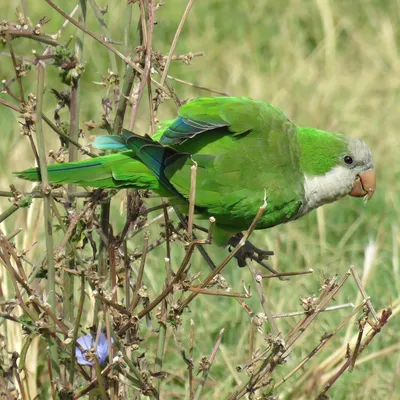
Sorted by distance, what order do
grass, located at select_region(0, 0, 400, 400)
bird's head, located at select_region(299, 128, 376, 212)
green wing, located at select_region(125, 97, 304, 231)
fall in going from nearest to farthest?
1. green wing, located at select_region(125, 97, 304, 231)
2. bird's head, located at select_region(299, 128, 376, 212)
3. grass, located at select_region(0, 0, 400, 400)

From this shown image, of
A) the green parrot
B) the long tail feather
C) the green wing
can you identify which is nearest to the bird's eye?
the green parrot

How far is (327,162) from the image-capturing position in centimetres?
254

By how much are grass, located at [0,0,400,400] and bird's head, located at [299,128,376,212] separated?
32 centimetres

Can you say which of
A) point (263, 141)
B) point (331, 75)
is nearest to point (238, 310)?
point (263, 141)

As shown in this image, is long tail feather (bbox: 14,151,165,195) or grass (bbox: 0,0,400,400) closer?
long tail feather (bbox: 14,151,165,195)

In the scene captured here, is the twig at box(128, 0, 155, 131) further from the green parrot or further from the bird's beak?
the bird's beak

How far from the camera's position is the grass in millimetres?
2900

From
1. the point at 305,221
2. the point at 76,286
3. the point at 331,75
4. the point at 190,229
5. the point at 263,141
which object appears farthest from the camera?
the point at 331,75

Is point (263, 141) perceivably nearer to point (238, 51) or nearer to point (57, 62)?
point (57, 62)

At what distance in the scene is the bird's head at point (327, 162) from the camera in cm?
254

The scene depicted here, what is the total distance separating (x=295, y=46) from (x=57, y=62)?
361 cm

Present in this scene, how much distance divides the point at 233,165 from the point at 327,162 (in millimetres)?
367

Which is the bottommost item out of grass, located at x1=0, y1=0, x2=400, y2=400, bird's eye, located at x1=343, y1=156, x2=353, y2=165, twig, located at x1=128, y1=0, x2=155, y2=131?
grass, located at x1=0, y1=0, x2=400, y2=400

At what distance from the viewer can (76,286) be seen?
10.3 ft
